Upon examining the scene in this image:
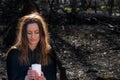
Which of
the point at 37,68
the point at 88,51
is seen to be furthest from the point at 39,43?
the point at 88,51

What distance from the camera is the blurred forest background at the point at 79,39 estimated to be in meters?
6.29

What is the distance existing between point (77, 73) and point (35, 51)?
3.65 m

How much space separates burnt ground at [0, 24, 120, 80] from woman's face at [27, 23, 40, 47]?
318cm

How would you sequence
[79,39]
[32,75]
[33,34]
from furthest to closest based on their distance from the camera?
[79,39] → [33,34] → [32,75]

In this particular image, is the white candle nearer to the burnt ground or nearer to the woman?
the woman

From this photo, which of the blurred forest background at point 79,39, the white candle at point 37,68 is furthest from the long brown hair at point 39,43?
the blurred forest background at point 79,39

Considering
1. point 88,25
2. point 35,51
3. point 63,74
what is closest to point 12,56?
point 35,51

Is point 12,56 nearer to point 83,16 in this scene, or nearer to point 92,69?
point 92,69

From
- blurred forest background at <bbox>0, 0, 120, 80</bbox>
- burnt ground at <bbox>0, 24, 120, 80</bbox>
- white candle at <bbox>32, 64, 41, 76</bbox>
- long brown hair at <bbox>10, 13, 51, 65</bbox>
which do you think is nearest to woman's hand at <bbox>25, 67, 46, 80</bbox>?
white candle at <bbox>32, 64, 41, 76</bbox>

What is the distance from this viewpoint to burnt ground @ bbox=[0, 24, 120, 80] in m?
6.27

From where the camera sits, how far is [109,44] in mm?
8109

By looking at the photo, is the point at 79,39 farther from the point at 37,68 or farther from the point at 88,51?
the point at 37,68

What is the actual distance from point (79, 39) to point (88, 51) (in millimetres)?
994

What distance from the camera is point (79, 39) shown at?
854 centimetres
